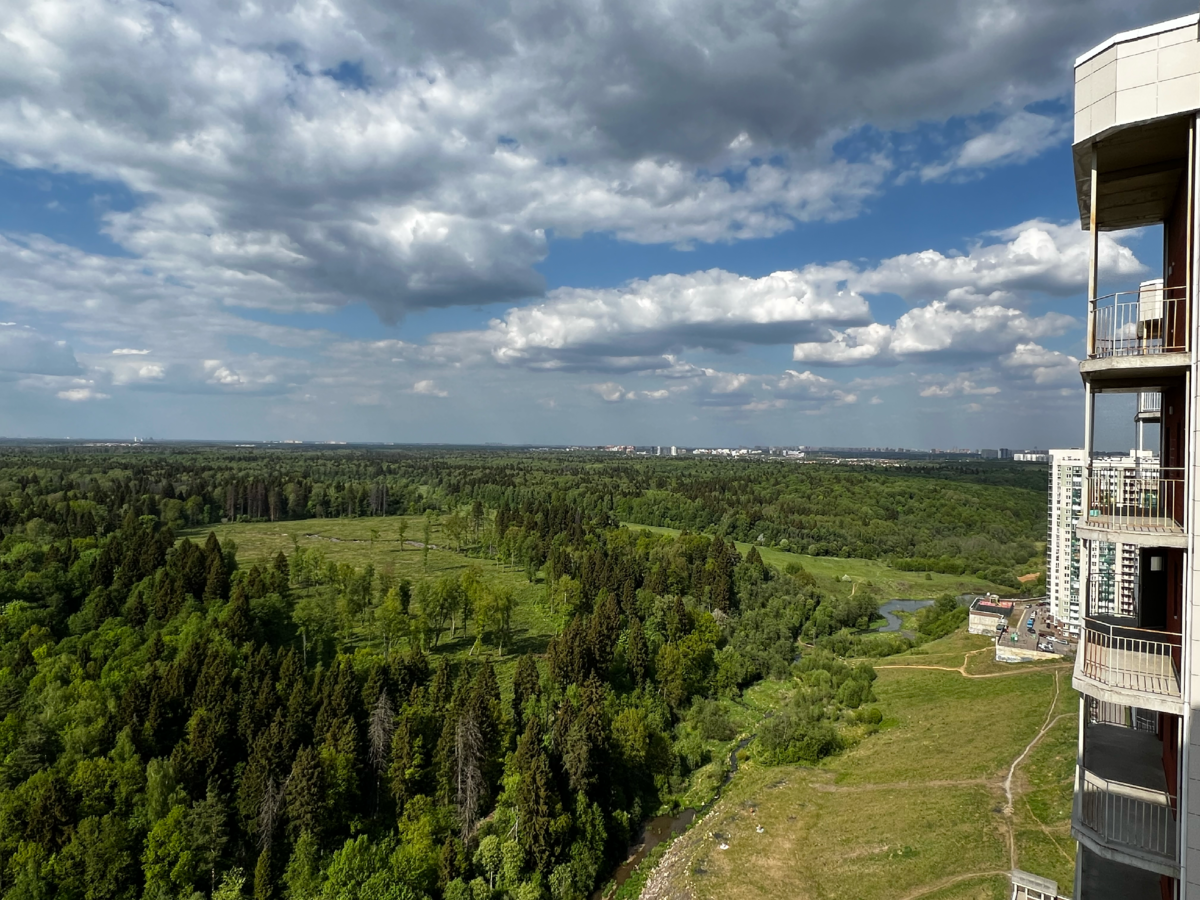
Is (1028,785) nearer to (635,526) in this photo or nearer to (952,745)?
(952,745)

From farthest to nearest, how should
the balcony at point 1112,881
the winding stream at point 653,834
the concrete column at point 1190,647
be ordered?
1. the winding stream at point 653,834
2. the balcony at point 1112,881
3. the concrete column at point 1190,647

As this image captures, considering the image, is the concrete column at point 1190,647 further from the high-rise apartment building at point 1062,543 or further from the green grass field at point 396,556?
the high-rise apartment building at point 1062,543

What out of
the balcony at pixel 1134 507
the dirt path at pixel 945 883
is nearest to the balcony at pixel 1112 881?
the balcony at pixel 1134 507

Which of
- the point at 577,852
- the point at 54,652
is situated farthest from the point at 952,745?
the point at 54,652

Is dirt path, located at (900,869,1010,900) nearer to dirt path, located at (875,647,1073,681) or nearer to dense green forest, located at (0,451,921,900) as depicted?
dense green forest, located at (0,451,921,900)

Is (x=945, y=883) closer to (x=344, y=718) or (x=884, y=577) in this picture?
(x=344, y=718)
